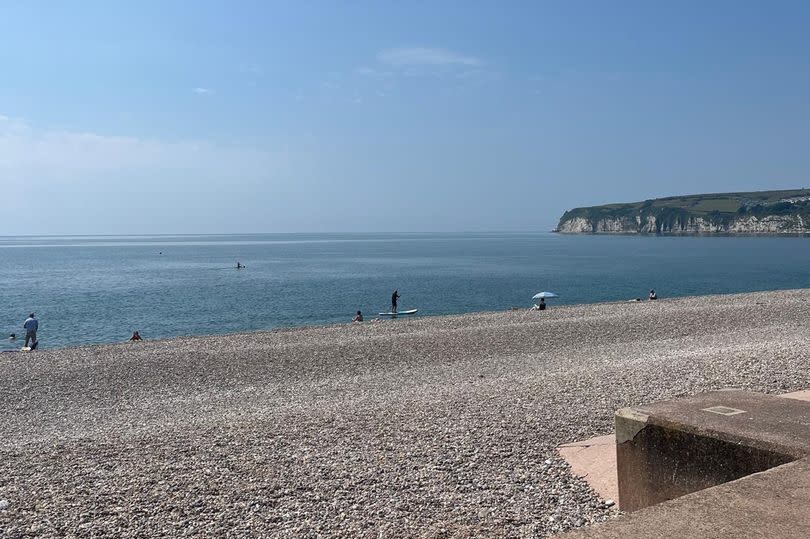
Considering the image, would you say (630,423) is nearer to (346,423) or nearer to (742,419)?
(742,419)

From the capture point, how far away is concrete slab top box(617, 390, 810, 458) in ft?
18.4

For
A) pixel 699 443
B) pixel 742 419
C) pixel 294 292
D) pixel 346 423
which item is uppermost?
pixel 742 419

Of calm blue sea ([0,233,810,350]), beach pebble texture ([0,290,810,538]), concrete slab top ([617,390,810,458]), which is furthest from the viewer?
calm blue sea ([0,233,810,350])

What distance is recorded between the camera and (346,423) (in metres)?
11.0

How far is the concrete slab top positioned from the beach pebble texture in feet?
3.63

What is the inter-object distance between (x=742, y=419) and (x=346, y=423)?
625 cm

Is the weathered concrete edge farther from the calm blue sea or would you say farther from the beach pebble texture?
the calm blue sea

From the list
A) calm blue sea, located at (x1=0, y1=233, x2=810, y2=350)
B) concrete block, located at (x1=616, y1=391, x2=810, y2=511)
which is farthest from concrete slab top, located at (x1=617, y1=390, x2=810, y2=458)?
calm blue sea, located at (x1=0, y1=233, x2=810, y2=350)

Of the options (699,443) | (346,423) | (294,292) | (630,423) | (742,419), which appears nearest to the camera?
(699,443)

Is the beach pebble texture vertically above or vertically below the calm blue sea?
above

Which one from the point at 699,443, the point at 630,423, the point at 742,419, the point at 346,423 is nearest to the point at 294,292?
the point at 346,423

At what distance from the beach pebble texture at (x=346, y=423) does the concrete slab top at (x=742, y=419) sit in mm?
1108

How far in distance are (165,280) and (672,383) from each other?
73.8 meters

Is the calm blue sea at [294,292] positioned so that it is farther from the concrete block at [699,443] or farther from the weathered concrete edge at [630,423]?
the concrete block at [699,443]
